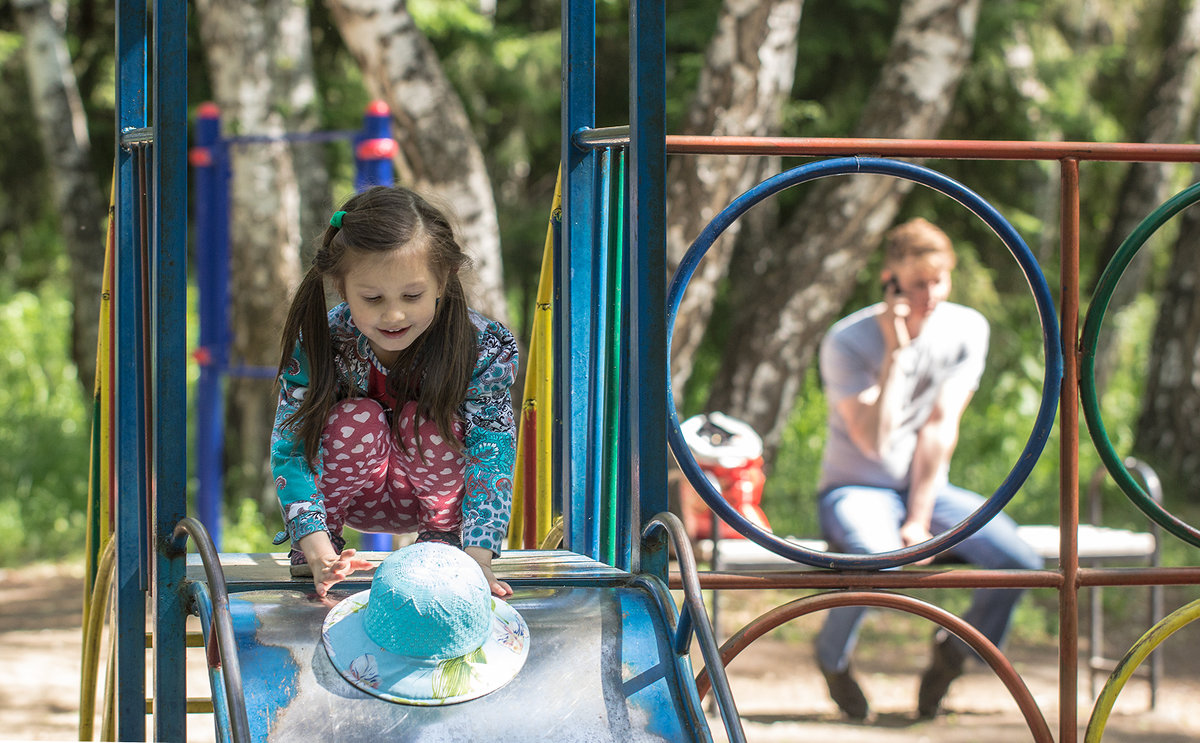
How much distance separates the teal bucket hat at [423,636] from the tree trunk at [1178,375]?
613 centimetres

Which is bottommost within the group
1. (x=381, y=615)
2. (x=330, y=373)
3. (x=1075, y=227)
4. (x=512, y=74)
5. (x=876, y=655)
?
(x=876, y=655)

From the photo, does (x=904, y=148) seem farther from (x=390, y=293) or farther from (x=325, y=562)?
(x=325, y=562)

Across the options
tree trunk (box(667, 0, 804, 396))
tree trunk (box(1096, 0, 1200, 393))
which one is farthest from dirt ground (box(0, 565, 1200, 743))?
tree trunk (box(1096, 0, 1200, 393))

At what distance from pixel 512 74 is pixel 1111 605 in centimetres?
492

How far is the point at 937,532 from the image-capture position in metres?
3.73

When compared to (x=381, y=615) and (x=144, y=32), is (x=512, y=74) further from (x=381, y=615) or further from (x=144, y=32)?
(x=381, y=615)

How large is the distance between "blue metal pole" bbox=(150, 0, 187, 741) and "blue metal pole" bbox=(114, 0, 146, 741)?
0.38 feet

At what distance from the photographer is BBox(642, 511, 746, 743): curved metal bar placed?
157cm

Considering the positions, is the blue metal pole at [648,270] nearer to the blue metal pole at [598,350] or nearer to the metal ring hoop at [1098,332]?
the blue metal pole at [598,350]

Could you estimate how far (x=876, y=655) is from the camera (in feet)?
16.6

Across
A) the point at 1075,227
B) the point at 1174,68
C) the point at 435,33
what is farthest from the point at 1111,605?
the point at 435,33

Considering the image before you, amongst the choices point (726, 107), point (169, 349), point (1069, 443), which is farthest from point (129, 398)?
point (726, 107)

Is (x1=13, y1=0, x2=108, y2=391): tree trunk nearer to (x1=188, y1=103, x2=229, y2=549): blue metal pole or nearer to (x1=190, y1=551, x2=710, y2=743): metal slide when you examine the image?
(x1=188, y1=103, x2=229, y2=549): blue metal pole

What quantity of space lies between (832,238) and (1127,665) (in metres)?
3.87
